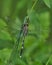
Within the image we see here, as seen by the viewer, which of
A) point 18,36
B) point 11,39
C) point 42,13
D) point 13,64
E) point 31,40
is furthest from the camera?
point 42,13

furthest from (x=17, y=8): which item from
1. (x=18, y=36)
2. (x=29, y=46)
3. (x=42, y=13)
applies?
(x=18, y=36)

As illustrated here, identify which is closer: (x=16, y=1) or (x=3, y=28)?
(x=3, y=28)

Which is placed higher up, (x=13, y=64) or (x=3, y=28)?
(x=3, y=28)

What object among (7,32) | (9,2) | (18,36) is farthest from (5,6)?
(18,36)

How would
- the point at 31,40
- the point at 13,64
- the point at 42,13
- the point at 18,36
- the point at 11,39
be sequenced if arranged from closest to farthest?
the point at 13,64 → the point at 18,36 → the point at 11,39 → the point at 31,40 → the point at 42,13

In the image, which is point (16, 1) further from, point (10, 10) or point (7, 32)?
point (7, 32)

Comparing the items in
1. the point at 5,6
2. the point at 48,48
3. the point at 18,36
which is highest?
the point at 5,6
